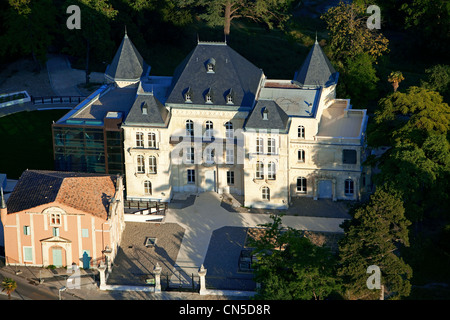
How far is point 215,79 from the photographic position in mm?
103938

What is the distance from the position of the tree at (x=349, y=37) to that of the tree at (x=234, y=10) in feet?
34.3

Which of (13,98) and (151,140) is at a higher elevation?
(13,98)

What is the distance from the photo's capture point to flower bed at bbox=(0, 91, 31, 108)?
129000mm

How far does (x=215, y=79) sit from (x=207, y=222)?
15.5 meters

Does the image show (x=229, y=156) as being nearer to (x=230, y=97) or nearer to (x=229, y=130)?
(x=229, y=130)

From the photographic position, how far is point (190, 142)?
342ft

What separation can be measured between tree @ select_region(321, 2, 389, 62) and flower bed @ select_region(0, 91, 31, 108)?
4153 cm

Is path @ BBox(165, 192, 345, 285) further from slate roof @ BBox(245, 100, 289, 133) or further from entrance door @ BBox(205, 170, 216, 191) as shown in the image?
slate roof @ BBox(245, 100, 289, 133)

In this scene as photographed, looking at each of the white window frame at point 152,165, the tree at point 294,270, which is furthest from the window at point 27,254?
the tree at point 294,270

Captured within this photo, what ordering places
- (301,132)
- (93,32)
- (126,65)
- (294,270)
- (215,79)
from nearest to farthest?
(294,270) < (301,132) < (215,79) < (126,65) < (93,32)

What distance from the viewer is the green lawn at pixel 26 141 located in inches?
4419

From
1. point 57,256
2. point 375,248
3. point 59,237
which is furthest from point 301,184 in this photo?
point 57,256

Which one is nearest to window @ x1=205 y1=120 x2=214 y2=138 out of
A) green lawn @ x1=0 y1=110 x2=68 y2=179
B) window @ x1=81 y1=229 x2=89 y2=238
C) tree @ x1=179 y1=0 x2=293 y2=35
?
window @ x1=81 y1=229 x2=89 y2=238
